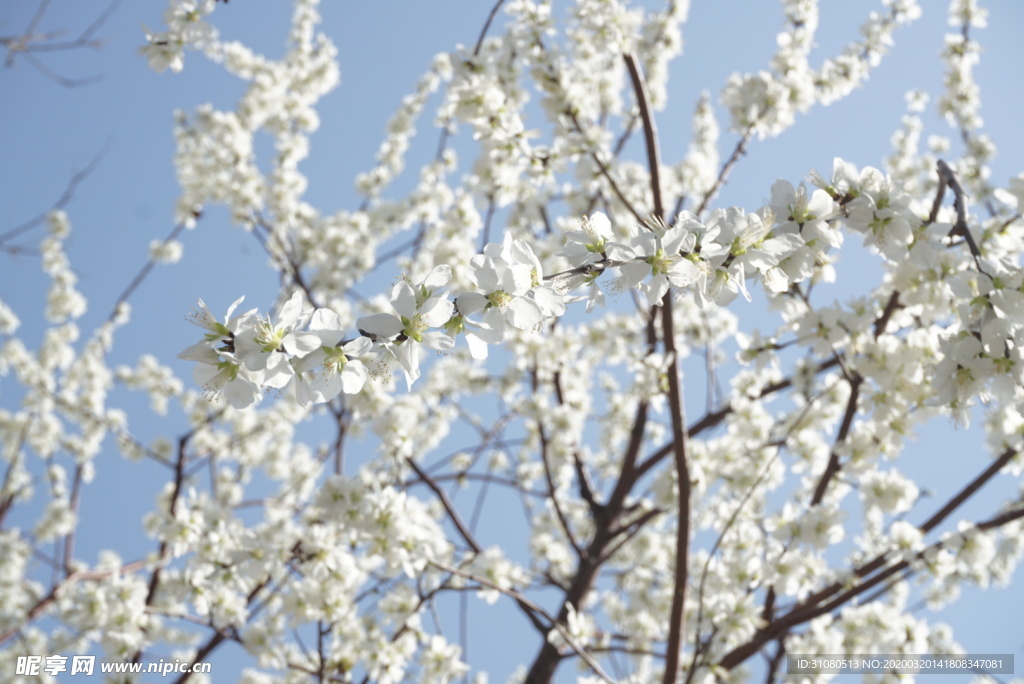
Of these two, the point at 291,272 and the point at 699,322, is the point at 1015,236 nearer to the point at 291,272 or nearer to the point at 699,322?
the point at 699,322

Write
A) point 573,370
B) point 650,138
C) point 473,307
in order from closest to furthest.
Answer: point 473,307 → point 650,138 → point 573,370

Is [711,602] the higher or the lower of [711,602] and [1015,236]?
the lower

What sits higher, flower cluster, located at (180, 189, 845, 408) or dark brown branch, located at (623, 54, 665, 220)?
dark brown branch, located at (623, 54, 665, 220)

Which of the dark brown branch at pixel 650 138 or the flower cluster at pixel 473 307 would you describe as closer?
the flower cluster at pixel 473 307

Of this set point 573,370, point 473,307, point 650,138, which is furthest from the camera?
point 573,370

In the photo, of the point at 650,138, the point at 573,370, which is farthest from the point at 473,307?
the point at 573,370

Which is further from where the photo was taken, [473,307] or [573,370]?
[573,370]

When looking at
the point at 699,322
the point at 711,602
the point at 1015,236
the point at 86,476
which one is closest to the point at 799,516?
the point at 711,602

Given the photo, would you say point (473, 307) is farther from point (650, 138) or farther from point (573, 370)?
point (573, 370)

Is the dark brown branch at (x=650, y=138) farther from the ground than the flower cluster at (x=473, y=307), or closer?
farther from the ground

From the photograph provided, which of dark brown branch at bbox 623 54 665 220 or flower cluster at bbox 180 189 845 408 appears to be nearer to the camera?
flower cluster at bbox 180 189 845 408

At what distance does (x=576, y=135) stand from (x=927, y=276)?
2.04 meters

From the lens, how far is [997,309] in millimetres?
1772

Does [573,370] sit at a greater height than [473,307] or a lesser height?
greater
